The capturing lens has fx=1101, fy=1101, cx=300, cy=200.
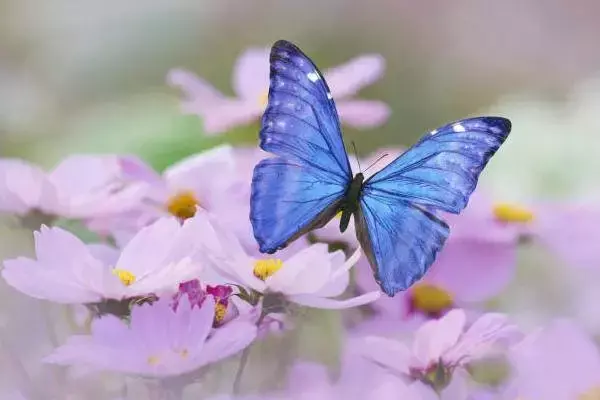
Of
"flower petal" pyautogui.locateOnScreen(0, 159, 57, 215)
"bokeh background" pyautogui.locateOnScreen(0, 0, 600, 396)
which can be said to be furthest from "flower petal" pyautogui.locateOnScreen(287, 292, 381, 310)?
"bokeh background" pyautogui.locateOnScreen(0, 0, 600, 396)

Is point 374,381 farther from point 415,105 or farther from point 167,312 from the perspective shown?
point 415,105

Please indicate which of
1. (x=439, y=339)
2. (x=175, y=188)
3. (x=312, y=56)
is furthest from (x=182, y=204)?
(x=312, y=56)

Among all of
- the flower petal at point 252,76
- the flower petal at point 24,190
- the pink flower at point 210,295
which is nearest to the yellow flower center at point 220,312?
the pink flower at point 210,295

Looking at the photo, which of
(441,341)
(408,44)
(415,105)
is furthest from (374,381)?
(408,44)

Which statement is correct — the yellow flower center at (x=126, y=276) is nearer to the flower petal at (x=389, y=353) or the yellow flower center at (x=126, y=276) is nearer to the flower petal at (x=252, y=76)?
the flower petal at (x=389, y=353)

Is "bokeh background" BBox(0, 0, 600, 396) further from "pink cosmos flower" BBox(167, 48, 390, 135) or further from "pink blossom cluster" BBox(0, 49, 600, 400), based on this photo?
"pink blossom cluster" BBox(0, 49, 600, 400)

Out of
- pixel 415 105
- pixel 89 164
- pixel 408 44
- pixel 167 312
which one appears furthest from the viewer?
pixel 408 44
